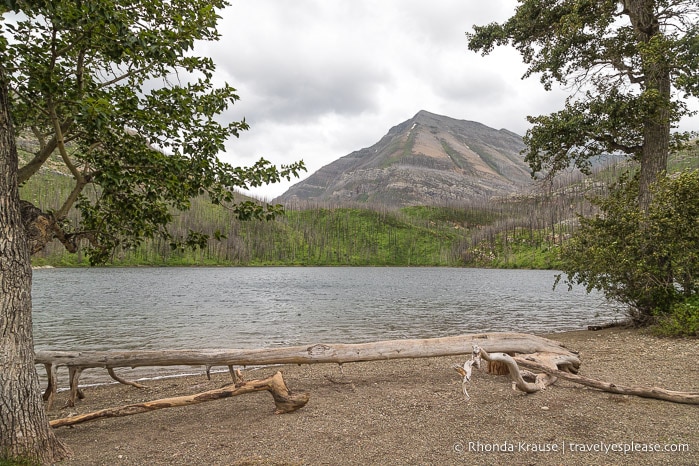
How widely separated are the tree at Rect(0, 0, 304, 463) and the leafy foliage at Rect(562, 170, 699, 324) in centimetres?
1444

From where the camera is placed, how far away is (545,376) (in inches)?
380

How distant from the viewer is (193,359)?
10.1m

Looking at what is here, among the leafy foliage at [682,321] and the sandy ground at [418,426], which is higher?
the leafy foliage at [682,321]

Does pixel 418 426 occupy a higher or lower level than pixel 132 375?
higher

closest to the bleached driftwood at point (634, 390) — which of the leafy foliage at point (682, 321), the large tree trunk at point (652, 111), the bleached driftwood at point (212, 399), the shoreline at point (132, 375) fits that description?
the bleached driftwood at point (212, 399)

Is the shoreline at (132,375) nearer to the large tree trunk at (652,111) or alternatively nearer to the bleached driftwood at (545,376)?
Result: the bleached driftwood at (545,376)

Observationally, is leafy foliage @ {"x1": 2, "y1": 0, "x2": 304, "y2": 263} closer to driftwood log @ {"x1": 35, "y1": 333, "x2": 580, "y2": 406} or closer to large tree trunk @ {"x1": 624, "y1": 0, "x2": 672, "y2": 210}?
driftwood log @ {"x1": 35, "y1": 333, "x2": 580, "y2": 406}

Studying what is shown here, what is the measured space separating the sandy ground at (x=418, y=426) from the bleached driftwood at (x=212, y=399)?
262 mm

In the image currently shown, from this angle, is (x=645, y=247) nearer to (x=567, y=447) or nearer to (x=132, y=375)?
(x=567, y=447)

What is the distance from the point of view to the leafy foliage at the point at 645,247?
14.1 metres

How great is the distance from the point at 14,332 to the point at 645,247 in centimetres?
1948

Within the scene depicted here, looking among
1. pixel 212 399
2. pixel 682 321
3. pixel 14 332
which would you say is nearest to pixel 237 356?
pixel 212 399

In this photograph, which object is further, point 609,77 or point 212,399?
point 609,77

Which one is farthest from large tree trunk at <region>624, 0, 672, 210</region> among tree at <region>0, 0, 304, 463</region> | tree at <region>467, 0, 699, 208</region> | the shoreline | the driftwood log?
the shoreline
